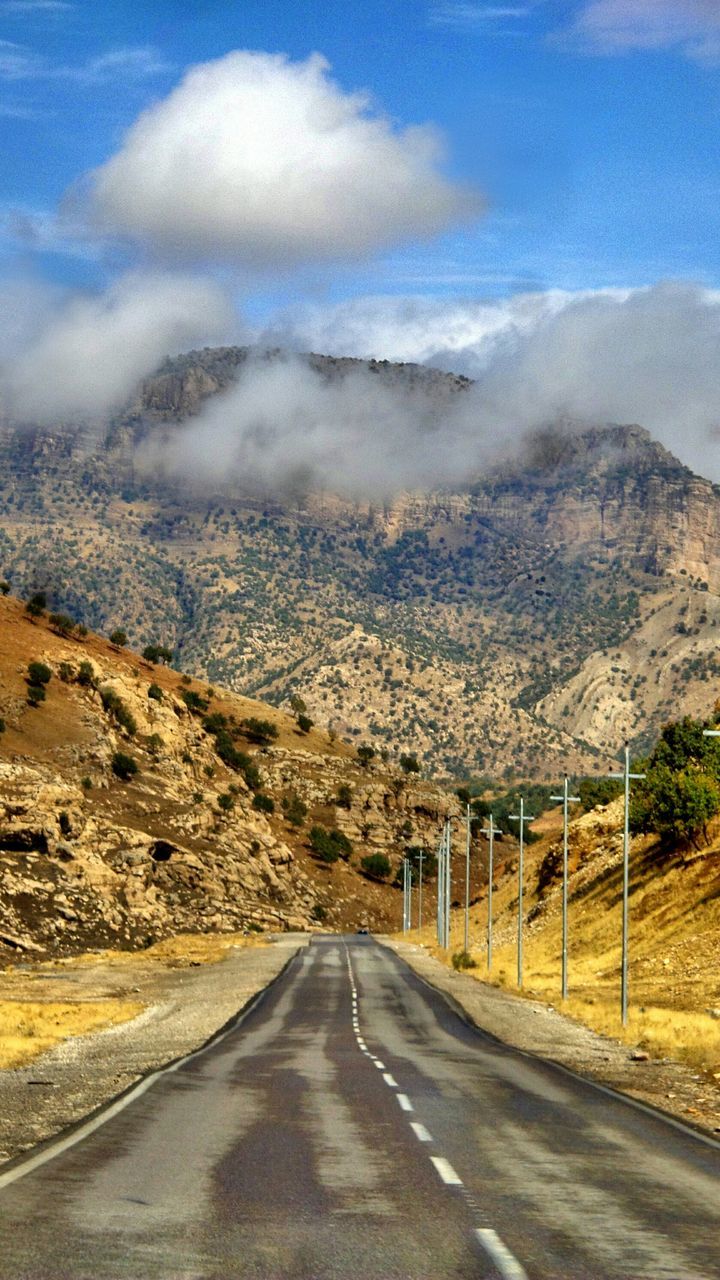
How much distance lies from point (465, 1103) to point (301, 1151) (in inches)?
262

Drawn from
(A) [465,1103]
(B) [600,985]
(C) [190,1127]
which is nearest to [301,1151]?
(C) [190,1127]

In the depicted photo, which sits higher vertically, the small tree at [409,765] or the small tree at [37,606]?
the small tree at [37,606]

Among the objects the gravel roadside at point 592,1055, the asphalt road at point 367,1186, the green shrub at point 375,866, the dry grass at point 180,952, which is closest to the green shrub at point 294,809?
the green shrub at point 375,866

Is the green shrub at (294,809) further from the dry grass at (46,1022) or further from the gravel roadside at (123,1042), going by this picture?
the dry grass at (46,1022)

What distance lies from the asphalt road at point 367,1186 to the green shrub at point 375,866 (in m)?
128

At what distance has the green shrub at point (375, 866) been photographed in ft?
509

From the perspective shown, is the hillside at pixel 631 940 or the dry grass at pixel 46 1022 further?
the hillside at pixel 631 940

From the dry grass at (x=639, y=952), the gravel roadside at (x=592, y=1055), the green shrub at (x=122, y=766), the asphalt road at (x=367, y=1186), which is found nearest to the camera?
the asphalt road at (x=367, y=1186)

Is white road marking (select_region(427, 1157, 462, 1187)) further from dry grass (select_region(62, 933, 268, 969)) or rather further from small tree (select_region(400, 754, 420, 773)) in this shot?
small tree (select_region(400, 754, 420, 773))

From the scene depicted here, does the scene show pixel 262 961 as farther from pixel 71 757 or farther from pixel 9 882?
pixel 71 757

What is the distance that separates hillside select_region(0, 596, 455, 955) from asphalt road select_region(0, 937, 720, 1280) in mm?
63645

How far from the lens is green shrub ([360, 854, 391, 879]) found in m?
155

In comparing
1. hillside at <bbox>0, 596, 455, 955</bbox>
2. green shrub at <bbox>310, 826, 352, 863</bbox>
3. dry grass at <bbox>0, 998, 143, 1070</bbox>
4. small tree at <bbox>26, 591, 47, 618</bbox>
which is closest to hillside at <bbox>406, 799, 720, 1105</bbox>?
dry grass at <bbox>0, 998, 143, 1070</bbox>

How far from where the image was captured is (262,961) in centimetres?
8131
